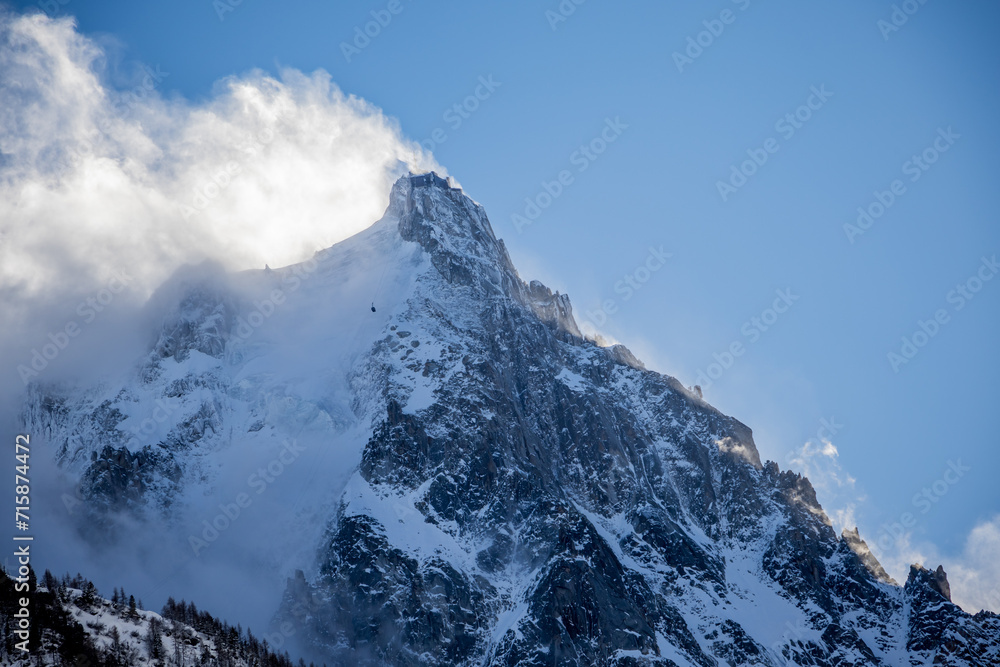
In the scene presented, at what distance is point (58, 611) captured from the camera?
449 feet

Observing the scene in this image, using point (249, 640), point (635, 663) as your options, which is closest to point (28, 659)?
point (249, 640)

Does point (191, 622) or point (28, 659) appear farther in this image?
point (191, 622)

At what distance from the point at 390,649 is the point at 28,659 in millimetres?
82113

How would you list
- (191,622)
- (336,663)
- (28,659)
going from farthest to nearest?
(336,663) → (191,622) → (28,659)

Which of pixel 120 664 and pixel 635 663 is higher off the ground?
pixel 635 663

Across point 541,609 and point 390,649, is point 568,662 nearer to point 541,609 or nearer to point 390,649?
point 541,609

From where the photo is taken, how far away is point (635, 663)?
19875 centimetres

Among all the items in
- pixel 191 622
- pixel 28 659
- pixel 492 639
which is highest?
pixel 492 639

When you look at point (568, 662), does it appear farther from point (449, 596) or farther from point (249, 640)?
point (249, 640)

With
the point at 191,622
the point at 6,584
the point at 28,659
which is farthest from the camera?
the point at 191,622

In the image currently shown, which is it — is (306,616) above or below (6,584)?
above

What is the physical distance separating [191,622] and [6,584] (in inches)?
1459

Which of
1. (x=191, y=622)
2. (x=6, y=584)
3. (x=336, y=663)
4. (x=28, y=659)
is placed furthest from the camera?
(x=336, y=663)

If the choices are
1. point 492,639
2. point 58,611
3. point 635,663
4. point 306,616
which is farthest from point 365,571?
point 58,611
